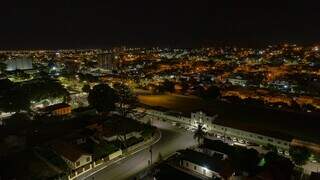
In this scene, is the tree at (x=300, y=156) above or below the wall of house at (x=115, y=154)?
above

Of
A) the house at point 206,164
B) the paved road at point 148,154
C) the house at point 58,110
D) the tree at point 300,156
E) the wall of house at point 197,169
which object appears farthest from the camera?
the house at point 58,110

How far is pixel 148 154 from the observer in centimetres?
2239

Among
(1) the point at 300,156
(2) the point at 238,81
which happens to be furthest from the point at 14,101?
(2) the point at 238,81

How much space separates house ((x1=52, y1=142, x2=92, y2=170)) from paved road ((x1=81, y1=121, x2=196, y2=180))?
4.28 ft

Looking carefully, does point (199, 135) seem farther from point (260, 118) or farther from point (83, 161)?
point (260, 118)

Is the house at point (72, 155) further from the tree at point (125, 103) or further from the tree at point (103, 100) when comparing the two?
the tree at point (125, 103)

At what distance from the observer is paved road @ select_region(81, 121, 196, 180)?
63.7ft

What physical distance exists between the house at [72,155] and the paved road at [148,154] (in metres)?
1.30

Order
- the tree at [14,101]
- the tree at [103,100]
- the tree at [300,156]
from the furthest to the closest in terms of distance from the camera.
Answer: the tree at [103,100] → the tree at [14,101] → the tree at [300,156]

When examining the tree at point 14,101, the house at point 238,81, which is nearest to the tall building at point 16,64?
the tree at point 14,101

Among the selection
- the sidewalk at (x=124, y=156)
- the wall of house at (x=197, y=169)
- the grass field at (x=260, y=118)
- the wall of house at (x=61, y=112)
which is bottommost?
the sidewalk at (x=124, y=156)

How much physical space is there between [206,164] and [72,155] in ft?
30.8

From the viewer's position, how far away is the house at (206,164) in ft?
59.8

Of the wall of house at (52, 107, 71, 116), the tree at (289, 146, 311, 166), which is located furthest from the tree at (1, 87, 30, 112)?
the tree at (289, 146, 311, 166)
